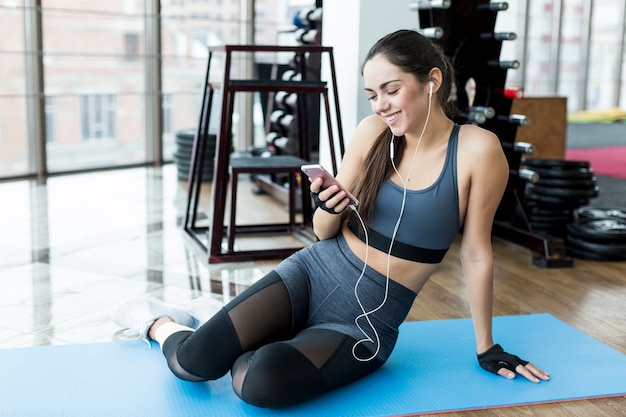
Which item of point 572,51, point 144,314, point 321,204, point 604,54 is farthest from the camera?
point 604,54

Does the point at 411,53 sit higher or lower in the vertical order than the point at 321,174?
higher

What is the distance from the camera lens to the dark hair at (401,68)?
193 cm

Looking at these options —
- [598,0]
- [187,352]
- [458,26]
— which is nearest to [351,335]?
[187,352]

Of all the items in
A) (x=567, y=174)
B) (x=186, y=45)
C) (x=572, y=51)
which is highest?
(x=572, y=51)

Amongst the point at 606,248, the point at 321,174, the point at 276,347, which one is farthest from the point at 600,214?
the point at 276,347

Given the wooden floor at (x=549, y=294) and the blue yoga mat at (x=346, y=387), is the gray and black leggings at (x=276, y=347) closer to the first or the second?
the blue yoga mat at (x=346, y=387)

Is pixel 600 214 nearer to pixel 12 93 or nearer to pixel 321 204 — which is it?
pixel 321 204

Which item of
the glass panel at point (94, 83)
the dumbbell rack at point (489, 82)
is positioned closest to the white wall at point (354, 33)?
the dumbbell rack at point (489, 82)

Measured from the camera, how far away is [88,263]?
3439mm

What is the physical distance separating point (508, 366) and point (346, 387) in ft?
1.59

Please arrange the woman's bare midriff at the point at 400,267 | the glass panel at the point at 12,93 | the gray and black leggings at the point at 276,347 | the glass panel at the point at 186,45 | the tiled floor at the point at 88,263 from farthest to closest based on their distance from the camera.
Result: 1. the glass panel at the point at 186,45
2. the glass panel at the point at 12,93
3. the tiled floor at the point at 88,263
4. the woman's bare midriff at the point at 400,267
5. the gray and black leggings at the point at 276,347

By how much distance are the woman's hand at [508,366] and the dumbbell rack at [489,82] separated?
1.47 m

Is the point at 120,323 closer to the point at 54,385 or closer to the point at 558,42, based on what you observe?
the point at 54,385

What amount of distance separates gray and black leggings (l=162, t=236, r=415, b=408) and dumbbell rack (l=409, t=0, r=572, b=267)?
1.72 metres
